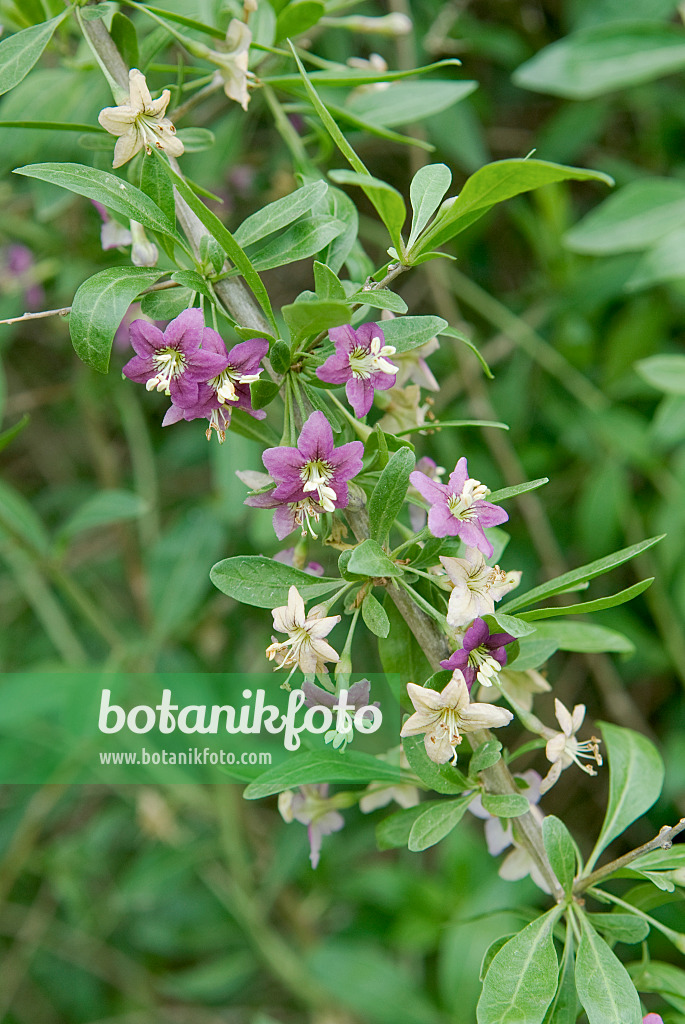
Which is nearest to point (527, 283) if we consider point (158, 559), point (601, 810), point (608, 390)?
point (608, 390)

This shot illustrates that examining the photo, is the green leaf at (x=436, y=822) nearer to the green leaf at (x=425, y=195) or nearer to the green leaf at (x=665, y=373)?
the green leaf at (x=425, y=195)

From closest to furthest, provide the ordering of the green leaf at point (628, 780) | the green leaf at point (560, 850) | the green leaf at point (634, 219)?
1. the green leaf at point (560, 850)
2. the green leaf at point (628, 780)
3. the green leaf at point (634, 219)

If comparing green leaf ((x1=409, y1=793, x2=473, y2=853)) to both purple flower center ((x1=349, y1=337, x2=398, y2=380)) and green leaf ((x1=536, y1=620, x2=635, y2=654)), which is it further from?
purple flower center ((x1=349, y1=337, x2=398, y2=380))

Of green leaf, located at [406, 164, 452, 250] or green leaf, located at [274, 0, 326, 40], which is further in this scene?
green leaf, located at [274, 0, 326, 40]

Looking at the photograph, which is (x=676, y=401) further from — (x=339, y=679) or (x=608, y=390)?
(x=339, y=679)

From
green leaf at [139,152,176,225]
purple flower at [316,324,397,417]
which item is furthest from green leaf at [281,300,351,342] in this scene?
green leaf at [139,152,176,225]

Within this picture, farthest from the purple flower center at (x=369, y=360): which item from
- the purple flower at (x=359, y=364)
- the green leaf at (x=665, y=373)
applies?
the green leaf at (x=665, y=373)
